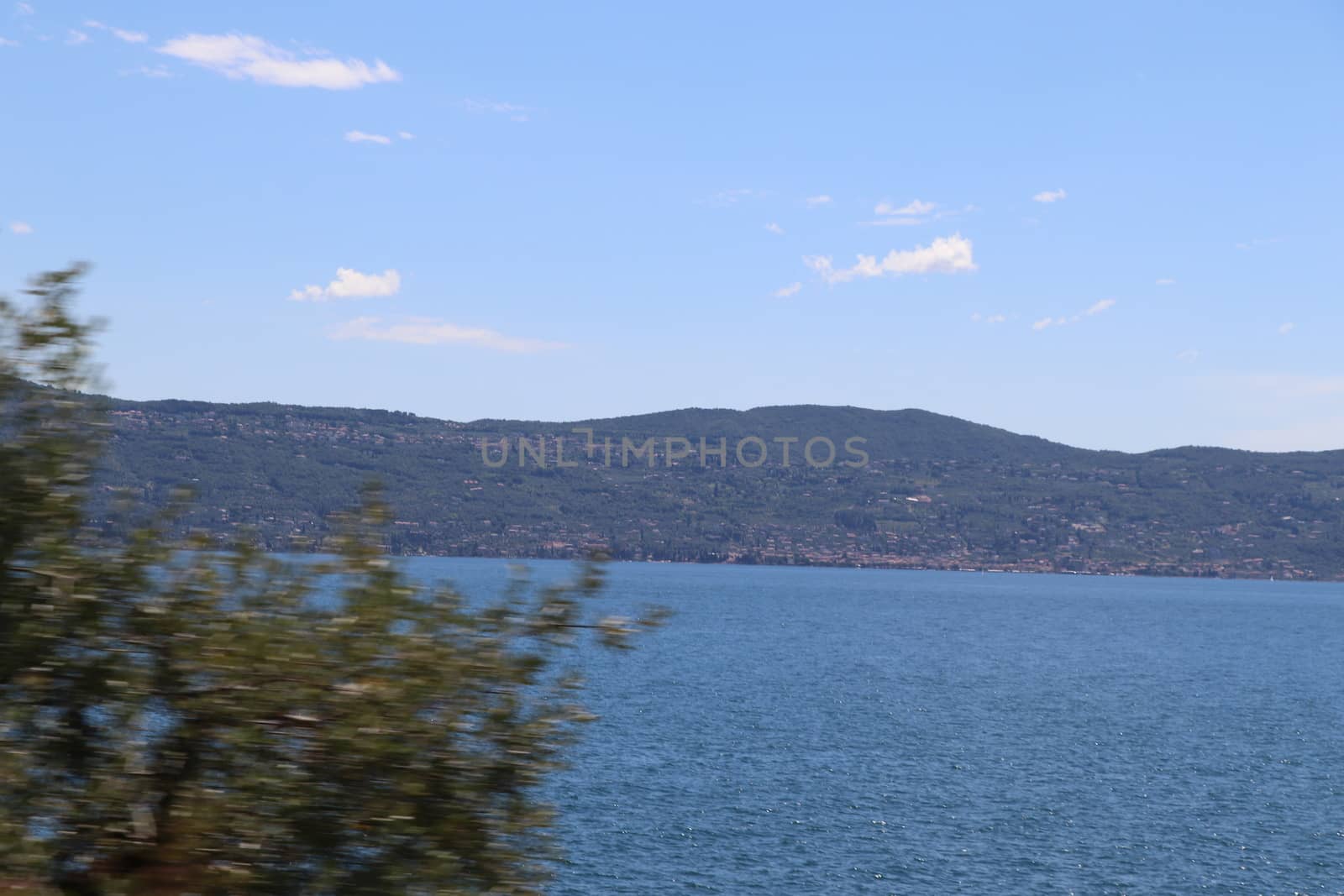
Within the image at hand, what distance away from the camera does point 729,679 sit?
276ft

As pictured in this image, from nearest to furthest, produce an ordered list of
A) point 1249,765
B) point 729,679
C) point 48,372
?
point 48,372
point 1249,765
point 729,679

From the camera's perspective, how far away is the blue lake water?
3453 centimetres

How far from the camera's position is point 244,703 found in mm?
8250

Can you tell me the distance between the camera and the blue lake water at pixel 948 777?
34.5 m

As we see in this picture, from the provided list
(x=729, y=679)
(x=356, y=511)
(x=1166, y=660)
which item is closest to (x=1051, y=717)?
(x=729, y=679)

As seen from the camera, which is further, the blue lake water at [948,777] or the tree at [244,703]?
the blue lake water at [948,777]

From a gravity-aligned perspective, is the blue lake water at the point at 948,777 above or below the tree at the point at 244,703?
below

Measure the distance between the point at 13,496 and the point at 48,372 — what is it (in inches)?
46.1

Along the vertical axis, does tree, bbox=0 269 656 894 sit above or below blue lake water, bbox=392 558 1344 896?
above

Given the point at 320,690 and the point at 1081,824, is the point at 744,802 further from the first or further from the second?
the point at 320,690

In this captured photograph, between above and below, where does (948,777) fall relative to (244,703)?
below

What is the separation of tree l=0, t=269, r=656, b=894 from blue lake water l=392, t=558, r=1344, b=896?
15.9 ft

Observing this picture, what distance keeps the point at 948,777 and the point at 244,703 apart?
1759 inches

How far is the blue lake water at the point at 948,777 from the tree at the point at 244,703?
485 centimetres
